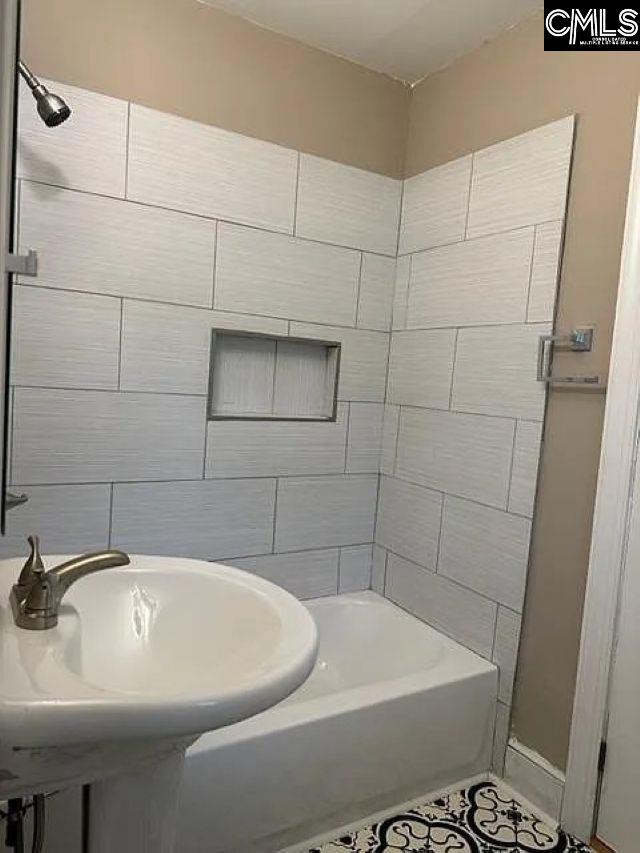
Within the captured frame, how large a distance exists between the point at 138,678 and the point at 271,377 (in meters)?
1.28

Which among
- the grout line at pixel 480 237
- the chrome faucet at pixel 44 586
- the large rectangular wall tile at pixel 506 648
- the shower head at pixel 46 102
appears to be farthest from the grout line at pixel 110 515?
the grout line at pixel 480 237

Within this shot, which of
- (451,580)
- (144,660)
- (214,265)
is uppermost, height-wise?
(214,265)

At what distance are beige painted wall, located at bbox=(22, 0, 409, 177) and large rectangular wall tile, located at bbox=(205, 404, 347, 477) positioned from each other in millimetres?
980

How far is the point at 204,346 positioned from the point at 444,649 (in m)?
1.30

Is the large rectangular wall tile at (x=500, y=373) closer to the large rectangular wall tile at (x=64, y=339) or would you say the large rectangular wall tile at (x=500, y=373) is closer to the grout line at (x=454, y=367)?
the grout line at (x=454, y=367)

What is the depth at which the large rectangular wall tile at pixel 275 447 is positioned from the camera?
2037mm

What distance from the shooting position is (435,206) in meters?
2.15

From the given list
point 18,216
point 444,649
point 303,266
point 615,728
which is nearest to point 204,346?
point 303,266

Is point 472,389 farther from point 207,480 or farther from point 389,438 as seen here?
point 207,480

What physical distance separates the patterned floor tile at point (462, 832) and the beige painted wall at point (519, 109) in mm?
198

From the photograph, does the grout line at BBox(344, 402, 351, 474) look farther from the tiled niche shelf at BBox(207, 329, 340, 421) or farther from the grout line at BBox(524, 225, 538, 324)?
the grout line at BBox(524, 225, 538, 324)

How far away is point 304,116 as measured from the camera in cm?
206

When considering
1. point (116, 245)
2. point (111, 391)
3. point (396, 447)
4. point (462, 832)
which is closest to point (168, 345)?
point (111, 391)

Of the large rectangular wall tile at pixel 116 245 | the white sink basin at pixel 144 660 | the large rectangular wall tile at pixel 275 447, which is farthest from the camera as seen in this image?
the large rectangular wall tile at pixel 275 447
